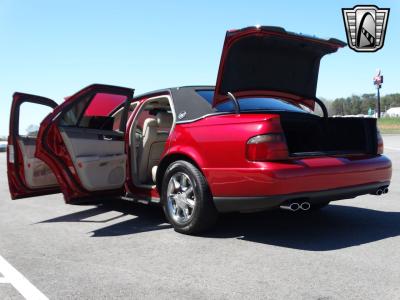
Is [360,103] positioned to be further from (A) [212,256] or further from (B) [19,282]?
(B) [19,282]

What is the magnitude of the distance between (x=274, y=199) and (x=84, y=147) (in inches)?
102

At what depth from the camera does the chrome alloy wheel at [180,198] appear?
4.71 meters

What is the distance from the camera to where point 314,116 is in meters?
5.00

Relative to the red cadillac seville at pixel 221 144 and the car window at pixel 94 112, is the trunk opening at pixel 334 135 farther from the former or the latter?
the car window at pixel 94 112

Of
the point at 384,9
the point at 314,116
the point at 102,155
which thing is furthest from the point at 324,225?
the point at 384,9

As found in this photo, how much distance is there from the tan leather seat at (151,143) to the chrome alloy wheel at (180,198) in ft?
3.53

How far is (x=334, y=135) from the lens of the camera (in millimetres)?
5129

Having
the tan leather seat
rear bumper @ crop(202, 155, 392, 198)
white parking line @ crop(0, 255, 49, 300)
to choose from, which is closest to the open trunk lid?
rear bumper @ crop(202, 155, 392, 198)

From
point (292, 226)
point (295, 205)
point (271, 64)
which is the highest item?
point (271, 64)

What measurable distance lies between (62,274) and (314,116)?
3065mm

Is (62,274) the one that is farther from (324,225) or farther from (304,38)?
(304,38)

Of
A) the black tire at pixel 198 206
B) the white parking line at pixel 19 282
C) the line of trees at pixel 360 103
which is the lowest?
the line of trees at pixel 360 103

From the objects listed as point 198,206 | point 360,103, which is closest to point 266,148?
point 198,206

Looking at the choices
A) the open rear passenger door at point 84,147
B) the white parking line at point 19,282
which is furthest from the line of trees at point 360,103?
the white parking line at point 19,282
